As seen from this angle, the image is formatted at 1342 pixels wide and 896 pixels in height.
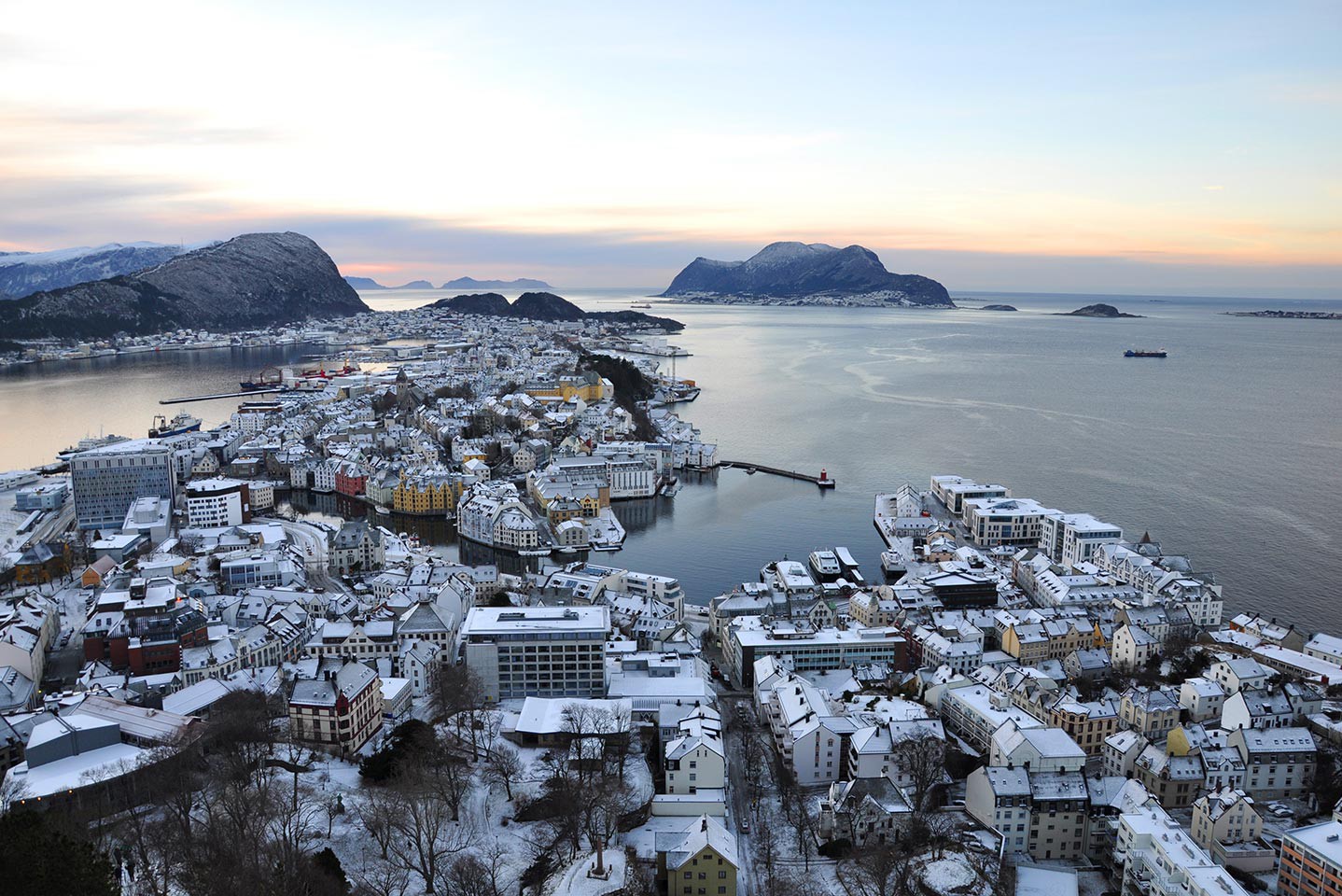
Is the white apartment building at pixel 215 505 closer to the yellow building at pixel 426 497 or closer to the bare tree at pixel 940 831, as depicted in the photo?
the yellow building at pixel 426 497

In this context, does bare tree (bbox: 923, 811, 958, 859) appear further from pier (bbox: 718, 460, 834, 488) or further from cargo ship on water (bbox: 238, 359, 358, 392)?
cargo ship on water (bbox: 238, 359, 358, 392)

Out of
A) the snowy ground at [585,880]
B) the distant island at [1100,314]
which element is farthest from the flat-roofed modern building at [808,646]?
the distant island at [1100,314]

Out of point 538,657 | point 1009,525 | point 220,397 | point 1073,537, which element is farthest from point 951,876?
point 220,397

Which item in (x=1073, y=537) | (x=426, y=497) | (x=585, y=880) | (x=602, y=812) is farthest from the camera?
(x=426, y=497)

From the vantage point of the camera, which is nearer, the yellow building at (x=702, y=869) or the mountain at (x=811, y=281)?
the yellow building at (x=702, y=869)

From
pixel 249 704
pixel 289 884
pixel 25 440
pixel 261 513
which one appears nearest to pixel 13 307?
pixel 25 440

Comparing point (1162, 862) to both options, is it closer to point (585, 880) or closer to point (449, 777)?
point (585, 880)
